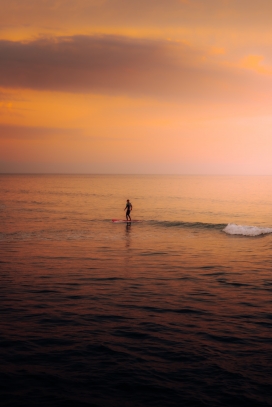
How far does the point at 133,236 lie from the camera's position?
37.6m

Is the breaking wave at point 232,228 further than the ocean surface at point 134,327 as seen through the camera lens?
Yes

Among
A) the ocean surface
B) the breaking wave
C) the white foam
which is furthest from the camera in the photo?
the breaking wave

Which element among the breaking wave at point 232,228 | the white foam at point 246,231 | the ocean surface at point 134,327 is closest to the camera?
the ocean surface at point 134,327

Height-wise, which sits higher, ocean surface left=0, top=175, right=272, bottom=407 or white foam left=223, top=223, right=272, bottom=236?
white foam left=223, top=223, right=272, bottom=236

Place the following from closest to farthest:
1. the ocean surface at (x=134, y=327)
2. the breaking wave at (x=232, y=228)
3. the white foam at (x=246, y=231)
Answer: the ocean surface at (x=134, y=327) → the white foam at (x=246, y=231) → the breaking wave at (x=232, y=228)

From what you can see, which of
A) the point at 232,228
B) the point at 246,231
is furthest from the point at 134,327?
the point at 232,228

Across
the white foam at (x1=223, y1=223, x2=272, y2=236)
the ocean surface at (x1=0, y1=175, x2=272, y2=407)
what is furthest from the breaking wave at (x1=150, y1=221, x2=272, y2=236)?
the ocean surface at (x1=0, y1=175, x2=272, y2=407)

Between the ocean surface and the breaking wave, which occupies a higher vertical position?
the breaking wave

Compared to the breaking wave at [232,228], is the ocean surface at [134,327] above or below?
below

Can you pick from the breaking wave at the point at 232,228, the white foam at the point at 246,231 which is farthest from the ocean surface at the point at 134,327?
the breaking wave at the point at 232,228

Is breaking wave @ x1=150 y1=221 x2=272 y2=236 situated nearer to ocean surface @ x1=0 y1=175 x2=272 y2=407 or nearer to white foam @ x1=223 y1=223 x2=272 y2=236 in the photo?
white foam @ x1=223 y1=223 x2=272 y2=236

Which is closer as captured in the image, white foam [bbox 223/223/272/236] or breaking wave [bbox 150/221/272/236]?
white foam [bbox 223/223/272/236]

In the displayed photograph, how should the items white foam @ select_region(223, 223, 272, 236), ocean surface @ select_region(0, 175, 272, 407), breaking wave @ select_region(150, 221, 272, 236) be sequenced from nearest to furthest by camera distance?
1. ocean surface @ select_region(0, 175, 272, 407)
2. white foam @ select_region(223, 223, 272, 236)
3. breaking wave @ select_region(150, 221, 272, 236)

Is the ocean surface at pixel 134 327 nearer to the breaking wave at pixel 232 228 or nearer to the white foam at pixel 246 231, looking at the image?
the white foam at pixel 246 231
